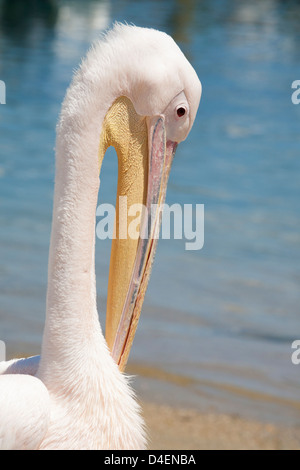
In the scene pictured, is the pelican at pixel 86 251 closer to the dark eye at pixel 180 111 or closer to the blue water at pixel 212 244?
the dark eye at pixel 180 111

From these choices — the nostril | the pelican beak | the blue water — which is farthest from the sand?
the nostril

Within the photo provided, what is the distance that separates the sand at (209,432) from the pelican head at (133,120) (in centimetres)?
196

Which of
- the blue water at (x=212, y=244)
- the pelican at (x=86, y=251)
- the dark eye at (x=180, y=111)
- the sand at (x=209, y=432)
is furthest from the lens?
the blue water at (x=212, y=244)

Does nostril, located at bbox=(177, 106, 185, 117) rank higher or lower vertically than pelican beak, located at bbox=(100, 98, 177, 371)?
higher

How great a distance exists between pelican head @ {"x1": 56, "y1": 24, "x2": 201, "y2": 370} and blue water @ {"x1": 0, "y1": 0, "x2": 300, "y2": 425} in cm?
253

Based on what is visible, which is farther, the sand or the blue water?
the blue water

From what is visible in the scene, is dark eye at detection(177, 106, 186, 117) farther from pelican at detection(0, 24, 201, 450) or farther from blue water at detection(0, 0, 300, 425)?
blue water at detection(0, 0, 300, 425)

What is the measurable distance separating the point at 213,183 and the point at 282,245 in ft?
8.11

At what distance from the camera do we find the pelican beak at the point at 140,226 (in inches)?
120

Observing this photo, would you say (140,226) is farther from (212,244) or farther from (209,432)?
(212,244)

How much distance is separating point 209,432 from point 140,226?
7.77 feet

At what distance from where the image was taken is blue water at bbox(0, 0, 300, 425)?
19.3ft

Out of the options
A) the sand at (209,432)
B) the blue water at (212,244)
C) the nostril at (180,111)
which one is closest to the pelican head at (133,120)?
the nostril at (180,111)
